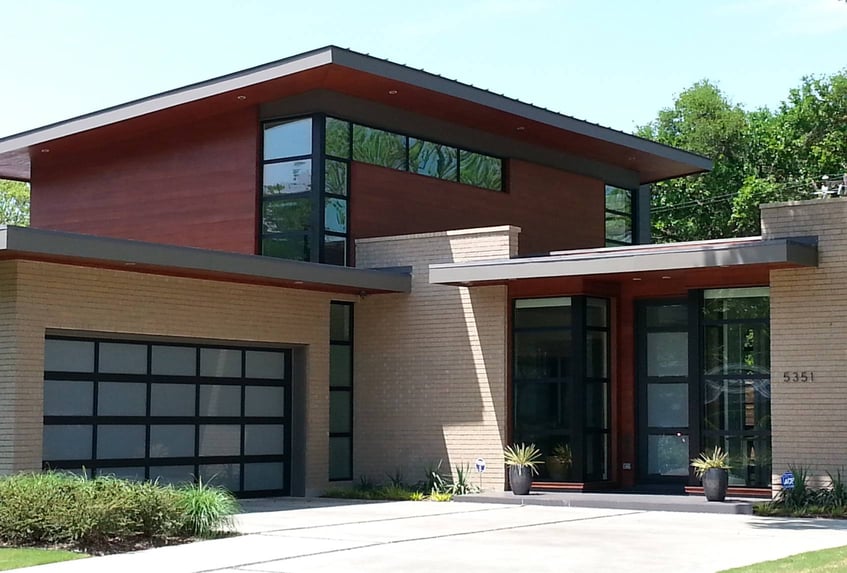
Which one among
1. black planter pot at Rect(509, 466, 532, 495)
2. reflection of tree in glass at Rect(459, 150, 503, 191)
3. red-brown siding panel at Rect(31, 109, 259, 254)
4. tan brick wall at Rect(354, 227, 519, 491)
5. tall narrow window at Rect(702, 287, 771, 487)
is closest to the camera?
tall narrow window at Rect(702, 287, 771, 487)

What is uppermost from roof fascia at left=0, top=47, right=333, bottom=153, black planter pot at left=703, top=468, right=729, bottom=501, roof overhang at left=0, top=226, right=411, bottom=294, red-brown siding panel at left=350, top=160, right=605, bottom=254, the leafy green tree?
the leafy green tree

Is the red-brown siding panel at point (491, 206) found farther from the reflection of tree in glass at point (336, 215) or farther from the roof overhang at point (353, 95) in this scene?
the roof overhang at point (353, 95)

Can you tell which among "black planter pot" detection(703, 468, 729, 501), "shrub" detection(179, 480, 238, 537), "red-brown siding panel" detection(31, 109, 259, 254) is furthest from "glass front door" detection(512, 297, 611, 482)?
"shrub" detection(179, 480, 238, 537)

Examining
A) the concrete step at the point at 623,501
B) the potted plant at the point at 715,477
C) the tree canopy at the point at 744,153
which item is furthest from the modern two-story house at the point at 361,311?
the tree canopy at the point at 744,153

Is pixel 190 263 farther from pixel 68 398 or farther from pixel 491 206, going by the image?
pixel 491 206

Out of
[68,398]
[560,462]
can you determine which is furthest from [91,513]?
[560,462]

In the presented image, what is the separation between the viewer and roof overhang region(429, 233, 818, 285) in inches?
755

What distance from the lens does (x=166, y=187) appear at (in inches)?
1015

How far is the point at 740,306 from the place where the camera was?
68.9 ft

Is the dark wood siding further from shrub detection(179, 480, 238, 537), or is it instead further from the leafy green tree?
the leafy green tree

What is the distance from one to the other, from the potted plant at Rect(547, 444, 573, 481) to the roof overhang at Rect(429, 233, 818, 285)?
3.12 metres

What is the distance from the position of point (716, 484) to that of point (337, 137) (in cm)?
953

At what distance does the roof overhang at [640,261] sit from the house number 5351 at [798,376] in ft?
5.45

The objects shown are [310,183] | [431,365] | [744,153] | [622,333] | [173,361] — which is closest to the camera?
[173,361]
